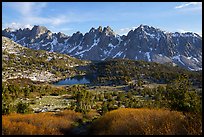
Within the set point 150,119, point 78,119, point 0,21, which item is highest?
point 0,21

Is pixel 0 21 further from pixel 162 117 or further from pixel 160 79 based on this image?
pixel 160 79

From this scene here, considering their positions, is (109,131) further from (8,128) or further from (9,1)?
(9,1)

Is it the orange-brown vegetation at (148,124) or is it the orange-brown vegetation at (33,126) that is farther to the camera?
the orange-brown vegetation at (33,126)

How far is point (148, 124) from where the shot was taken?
11.0m

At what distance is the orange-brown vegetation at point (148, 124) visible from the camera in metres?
10.2

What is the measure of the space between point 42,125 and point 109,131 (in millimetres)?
4271

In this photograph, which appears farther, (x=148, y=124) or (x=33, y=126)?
(x=33, y=126)

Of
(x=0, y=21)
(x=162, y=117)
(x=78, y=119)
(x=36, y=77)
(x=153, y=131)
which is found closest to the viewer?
(x=0, y=21)

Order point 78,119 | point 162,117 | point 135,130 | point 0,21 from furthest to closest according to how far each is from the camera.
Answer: point 78,119, point 162,117, point 135,130, point 0,21

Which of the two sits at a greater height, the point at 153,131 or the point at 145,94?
the point at 153,131

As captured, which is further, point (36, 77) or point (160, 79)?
point (36, 77)

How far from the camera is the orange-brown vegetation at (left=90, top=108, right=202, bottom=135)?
10.2 m

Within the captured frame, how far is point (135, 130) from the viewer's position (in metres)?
11.1

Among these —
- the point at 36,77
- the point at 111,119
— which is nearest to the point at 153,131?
the point at 111,119
